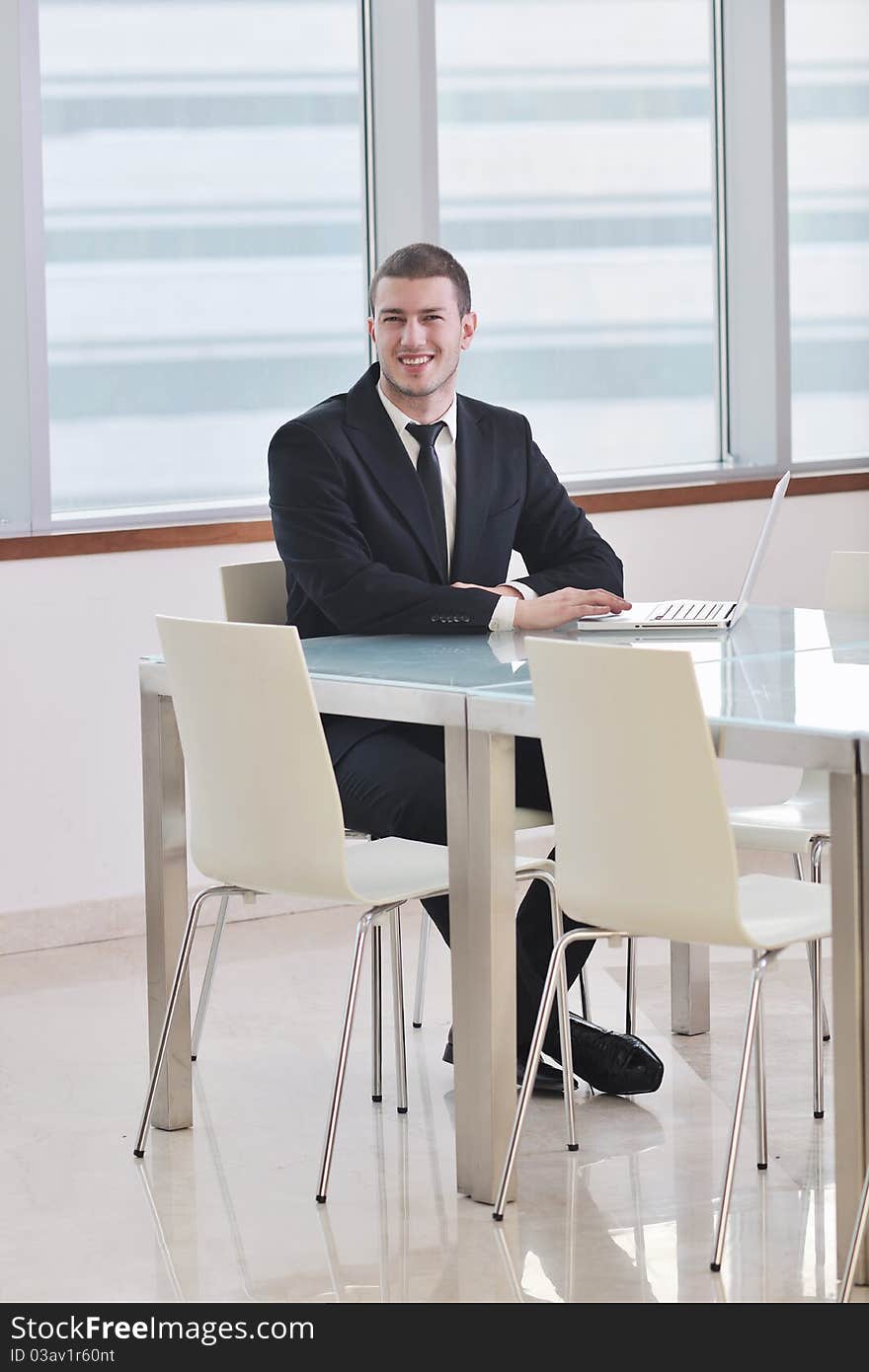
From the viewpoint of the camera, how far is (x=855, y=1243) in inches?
103

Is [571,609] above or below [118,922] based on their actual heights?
above

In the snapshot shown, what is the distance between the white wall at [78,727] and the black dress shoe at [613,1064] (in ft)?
5.24

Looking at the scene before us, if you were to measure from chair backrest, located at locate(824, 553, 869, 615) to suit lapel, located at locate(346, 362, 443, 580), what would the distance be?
0.86 metres

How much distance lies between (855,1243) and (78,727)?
2.66m

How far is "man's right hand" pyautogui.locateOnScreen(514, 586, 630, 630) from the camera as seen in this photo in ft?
12.0

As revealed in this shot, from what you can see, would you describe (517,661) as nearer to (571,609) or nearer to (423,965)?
(571,609)

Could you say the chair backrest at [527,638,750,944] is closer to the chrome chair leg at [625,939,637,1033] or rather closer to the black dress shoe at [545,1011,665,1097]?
the black dress shoe at [545,1011,665,1097]

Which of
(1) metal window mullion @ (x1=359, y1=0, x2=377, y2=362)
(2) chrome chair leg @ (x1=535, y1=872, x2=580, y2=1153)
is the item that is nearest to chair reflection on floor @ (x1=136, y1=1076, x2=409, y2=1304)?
(2) chrome chair leg @ (x1=535, y1=872, x2=580, y2=1153)

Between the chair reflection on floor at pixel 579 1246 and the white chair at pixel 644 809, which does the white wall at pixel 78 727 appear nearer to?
the chair reflection on floor at pixel 579 1246

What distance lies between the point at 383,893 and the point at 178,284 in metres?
2.32

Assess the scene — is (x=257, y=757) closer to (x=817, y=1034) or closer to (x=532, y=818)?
(x=532, y=818)
